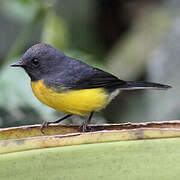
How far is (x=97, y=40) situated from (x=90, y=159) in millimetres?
3770

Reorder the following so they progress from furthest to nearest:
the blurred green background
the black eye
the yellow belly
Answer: the blurred green background → the black eye → the yellow belly

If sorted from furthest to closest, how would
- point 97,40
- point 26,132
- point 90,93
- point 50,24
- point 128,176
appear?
point 97,40, point 50,24, point 90,93, point 26,132, point 128,176

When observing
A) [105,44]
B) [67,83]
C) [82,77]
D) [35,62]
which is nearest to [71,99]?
[67,83]

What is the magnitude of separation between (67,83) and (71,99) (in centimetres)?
17

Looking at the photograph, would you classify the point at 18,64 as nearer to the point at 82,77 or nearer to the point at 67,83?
the point at 67,83

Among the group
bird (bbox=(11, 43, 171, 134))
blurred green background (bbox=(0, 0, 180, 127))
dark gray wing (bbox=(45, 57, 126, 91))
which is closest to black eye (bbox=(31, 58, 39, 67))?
bird (bbox=(11, 43, 171, 134))

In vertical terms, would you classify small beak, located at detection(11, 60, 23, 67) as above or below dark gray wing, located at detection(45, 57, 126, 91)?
above

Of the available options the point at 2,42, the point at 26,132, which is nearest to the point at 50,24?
the point at 2,42

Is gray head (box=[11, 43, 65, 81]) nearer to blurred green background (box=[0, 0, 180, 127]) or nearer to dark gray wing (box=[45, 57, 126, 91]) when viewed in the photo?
dark gray wing (box=[45, 57, 126, 91])

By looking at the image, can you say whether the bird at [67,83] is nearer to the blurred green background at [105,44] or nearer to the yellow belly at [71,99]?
the yellow belly at [71,99]

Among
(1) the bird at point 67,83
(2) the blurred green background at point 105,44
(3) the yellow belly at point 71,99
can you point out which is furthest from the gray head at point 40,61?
(2) the blurred green background at point 105,44

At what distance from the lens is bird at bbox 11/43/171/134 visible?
285cm

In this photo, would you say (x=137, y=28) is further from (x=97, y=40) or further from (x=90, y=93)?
(x=90, y=93)

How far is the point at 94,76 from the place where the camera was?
10.2 ft
